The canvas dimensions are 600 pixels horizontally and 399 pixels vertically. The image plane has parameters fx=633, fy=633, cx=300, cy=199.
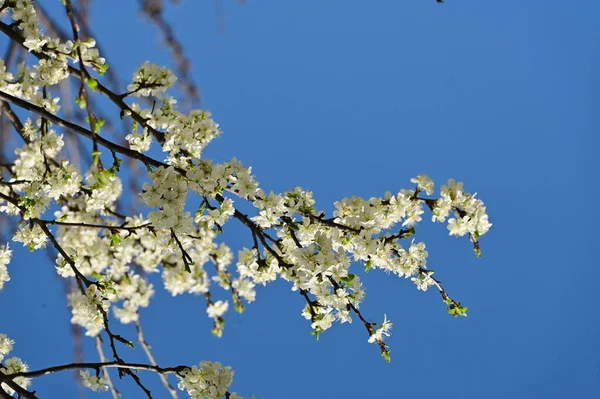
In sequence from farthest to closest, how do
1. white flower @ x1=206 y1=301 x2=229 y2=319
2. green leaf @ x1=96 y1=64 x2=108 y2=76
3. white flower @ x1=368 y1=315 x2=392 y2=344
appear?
white flower @ x1=206 y1=301 x2=229 y2=319 → white flower @ x1=368 y1=315 x2=392 y2=344 → green leaf @ x1=96 y1=64 x2=108 y2=76

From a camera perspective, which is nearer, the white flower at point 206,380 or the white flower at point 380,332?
the white flower at point 206,380

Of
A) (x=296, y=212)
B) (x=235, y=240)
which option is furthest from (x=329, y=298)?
(x=235, y=240)

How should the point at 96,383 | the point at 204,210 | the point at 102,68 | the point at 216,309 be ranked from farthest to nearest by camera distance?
the point at 216,309 → the point at 204,210 → the point at 96,383 → the point at 102,68

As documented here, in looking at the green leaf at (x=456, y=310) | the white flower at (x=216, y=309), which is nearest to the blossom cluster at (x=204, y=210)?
the green leaf at (x=456, y=310)

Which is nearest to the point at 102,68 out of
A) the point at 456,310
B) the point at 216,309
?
the point at 456,310

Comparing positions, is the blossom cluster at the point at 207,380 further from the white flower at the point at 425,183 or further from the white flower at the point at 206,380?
the white flower at the point at 425,183

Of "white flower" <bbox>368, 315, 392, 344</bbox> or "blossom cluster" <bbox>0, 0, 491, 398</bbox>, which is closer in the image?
"blossom cluster" <bbox>0, 0, 491, 398</bbox>

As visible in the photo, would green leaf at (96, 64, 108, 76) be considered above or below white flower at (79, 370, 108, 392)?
above

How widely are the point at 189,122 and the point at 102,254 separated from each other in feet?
3.97

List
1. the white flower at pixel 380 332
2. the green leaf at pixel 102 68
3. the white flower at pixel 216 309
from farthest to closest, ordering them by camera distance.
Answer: the white flower at pixel 216 309
the white flower at pixel 380 332
the green leaf at pixel 102 68

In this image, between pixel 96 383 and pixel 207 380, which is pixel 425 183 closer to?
pixel 207 380

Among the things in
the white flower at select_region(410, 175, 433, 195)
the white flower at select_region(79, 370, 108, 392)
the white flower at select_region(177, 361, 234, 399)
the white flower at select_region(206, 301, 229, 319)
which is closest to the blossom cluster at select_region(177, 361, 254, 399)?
the white flower at select_region(177, 361, 234, 399)

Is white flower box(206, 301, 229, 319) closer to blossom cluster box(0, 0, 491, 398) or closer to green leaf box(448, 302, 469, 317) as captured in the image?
blossom cluster box(0, 0, 491, 398)

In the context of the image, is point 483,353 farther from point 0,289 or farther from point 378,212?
point 0,289
